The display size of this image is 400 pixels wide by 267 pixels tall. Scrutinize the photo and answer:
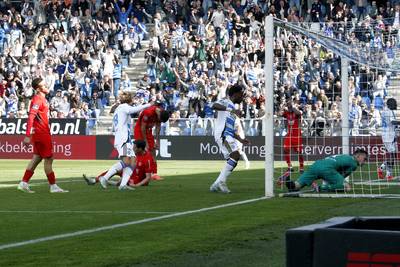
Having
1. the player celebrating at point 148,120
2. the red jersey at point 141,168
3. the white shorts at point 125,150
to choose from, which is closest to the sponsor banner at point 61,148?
the player celebrating at point 148,120

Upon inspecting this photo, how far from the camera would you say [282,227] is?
465 inches

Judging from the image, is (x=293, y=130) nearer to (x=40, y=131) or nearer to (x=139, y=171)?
(x=139, y=171)

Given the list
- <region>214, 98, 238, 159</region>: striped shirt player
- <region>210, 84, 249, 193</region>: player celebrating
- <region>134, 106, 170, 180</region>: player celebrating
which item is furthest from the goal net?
<region>134, 106, 170, 180</region>: player celebrating

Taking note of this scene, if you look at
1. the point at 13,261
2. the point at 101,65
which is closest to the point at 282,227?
the point at 13,261

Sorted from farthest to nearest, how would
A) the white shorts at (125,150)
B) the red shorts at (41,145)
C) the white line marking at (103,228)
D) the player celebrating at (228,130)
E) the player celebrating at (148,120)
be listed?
1. the player celebrating at (148,120)
2. the white shorts at (125,150)
3. the player celebrating at (228,130)
4. the red shorts at (41,145)
5. the white line marking at (103,228)

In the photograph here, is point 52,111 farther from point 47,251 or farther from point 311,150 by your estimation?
point 47,251

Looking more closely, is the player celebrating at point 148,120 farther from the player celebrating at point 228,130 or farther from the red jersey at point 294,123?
the player celebrating at point 228,130

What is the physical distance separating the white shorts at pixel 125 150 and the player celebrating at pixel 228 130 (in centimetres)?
217

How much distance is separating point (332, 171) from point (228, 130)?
7.40 feet

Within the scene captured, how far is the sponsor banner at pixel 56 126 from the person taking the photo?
42000 mm

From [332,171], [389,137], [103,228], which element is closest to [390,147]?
[389,137]

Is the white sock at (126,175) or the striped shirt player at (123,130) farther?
the striped shirt player at (123,130)

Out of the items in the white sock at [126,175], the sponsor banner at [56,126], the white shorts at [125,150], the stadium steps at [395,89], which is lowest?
the white sock at [126,175]

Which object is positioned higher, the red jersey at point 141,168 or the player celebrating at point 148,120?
the player celebrating at point 148,120
